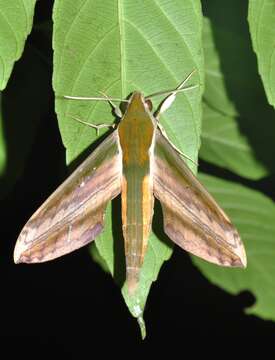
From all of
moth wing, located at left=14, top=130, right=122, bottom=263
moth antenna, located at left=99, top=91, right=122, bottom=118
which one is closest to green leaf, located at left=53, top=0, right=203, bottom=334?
moth antenna, located at left=99, top=91, right=122, bottom=118

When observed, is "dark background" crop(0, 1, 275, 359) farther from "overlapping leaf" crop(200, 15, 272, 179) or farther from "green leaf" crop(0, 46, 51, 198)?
"overlapping leaf" crop(200, 15, 272, 179)

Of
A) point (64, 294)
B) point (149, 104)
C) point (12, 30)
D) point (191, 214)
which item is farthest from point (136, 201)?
point (64, 294)

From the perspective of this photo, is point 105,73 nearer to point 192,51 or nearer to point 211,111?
point 192,51

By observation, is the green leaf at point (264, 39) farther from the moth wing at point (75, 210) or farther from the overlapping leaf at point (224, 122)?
the overlapping leaf at point (224, 122)

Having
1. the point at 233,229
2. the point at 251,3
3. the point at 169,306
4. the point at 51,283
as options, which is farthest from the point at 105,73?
the point at 169,306

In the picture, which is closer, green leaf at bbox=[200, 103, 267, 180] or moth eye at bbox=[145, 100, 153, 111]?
moth eye at bbox=[145, 100, 153, 111]
